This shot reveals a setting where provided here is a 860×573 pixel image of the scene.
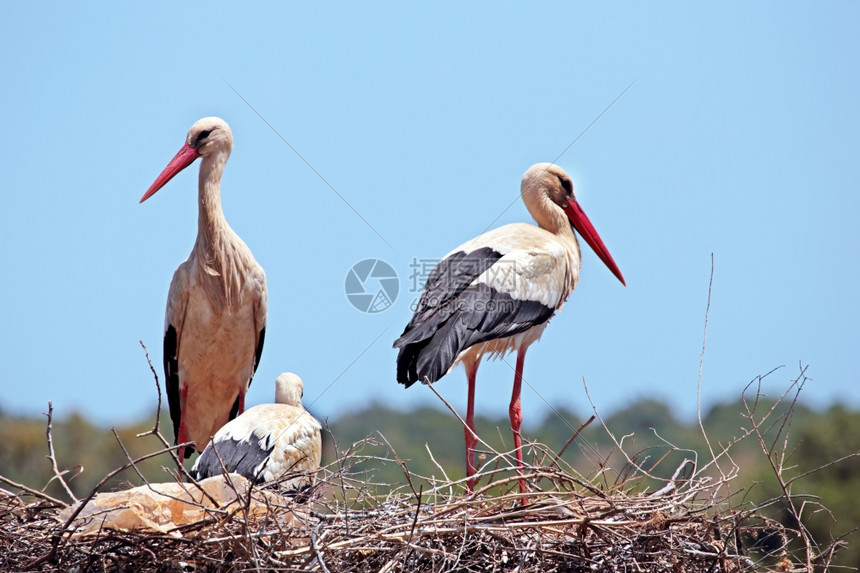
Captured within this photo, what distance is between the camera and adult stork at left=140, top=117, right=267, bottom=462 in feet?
17.4

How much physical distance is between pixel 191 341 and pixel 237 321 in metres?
0.28

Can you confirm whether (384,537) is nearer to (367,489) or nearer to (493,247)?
(367,489)

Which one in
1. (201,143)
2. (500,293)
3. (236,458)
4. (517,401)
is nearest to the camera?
(236,458)

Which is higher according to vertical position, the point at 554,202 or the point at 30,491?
the point at 30,491

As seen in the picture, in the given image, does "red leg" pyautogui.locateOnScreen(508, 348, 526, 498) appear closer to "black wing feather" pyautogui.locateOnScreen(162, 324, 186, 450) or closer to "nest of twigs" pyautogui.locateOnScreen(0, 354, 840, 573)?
"nest of twigs" pyautogui.locateOnScreen(0, 354, 840, 573)

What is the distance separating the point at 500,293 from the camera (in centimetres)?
471

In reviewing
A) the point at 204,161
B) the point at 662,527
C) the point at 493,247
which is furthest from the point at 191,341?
the point at 662,527

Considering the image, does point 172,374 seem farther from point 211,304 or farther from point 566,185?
point 566,185

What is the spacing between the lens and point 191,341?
17.8 feet

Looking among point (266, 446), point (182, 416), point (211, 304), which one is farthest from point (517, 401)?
point (182, 416)

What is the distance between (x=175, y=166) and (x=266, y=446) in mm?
1734

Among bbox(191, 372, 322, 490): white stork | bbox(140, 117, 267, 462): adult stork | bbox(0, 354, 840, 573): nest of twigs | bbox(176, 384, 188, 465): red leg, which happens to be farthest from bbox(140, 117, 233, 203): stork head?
bbox(0, 354, 840, 573): nest of twigs

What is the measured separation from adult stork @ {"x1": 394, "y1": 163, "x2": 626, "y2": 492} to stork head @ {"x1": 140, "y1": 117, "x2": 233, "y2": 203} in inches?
57.5

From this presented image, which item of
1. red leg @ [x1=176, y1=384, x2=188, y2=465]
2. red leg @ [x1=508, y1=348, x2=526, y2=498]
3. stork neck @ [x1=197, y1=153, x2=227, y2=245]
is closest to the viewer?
red leg @ [x1=508, y1=348, x2=526, y2=498]
